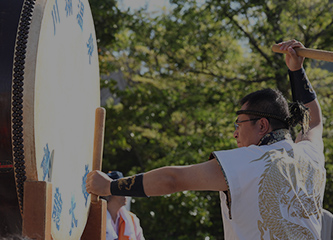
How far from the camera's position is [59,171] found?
1.71 meters

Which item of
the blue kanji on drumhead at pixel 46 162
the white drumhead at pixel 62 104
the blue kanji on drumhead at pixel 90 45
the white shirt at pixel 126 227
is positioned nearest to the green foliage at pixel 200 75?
the white shirt at pixel 126 227

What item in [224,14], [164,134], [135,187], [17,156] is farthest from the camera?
[164,134]

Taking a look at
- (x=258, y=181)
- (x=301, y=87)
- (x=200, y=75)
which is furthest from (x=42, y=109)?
(x=200, y=75)

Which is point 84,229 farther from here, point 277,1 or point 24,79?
point 277,1

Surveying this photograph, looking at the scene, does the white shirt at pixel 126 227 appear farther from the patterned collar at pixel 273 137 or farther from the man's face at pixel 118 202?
the patterned collar at pixel 273 137

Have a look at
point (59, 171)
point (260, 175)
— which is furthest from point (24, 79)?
point (260, 175)

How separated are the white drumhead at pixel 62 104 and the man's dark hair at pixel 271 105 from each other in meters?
0.73

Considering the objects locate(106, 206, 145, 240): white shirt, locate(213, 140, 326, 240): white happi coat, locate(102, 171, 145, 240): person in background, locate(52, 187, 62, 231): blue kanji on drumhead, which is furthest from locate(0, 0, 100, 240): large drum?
locate(102, 171, 145, 240): person in background

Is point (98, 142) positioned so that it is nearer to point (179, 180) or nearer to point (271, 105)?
point (179, 180)

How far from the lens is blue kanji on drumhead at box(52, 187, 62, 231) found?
65.0 inches

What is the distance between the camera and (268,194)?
1.74 meters

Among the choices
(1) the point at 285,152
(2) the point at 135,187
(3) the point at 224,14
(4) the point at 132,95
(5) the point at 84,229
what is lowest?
(5) the point at 84,229

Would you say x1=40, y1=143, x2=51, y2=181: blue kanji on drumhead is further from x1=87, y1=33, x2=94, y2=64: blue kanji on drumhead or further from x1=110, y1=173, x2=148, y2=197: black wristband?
x1=87, y1=33, x2=94, y2=64: blue kanji on drumhead

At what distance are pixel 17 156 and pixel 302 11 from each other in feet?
19.4
